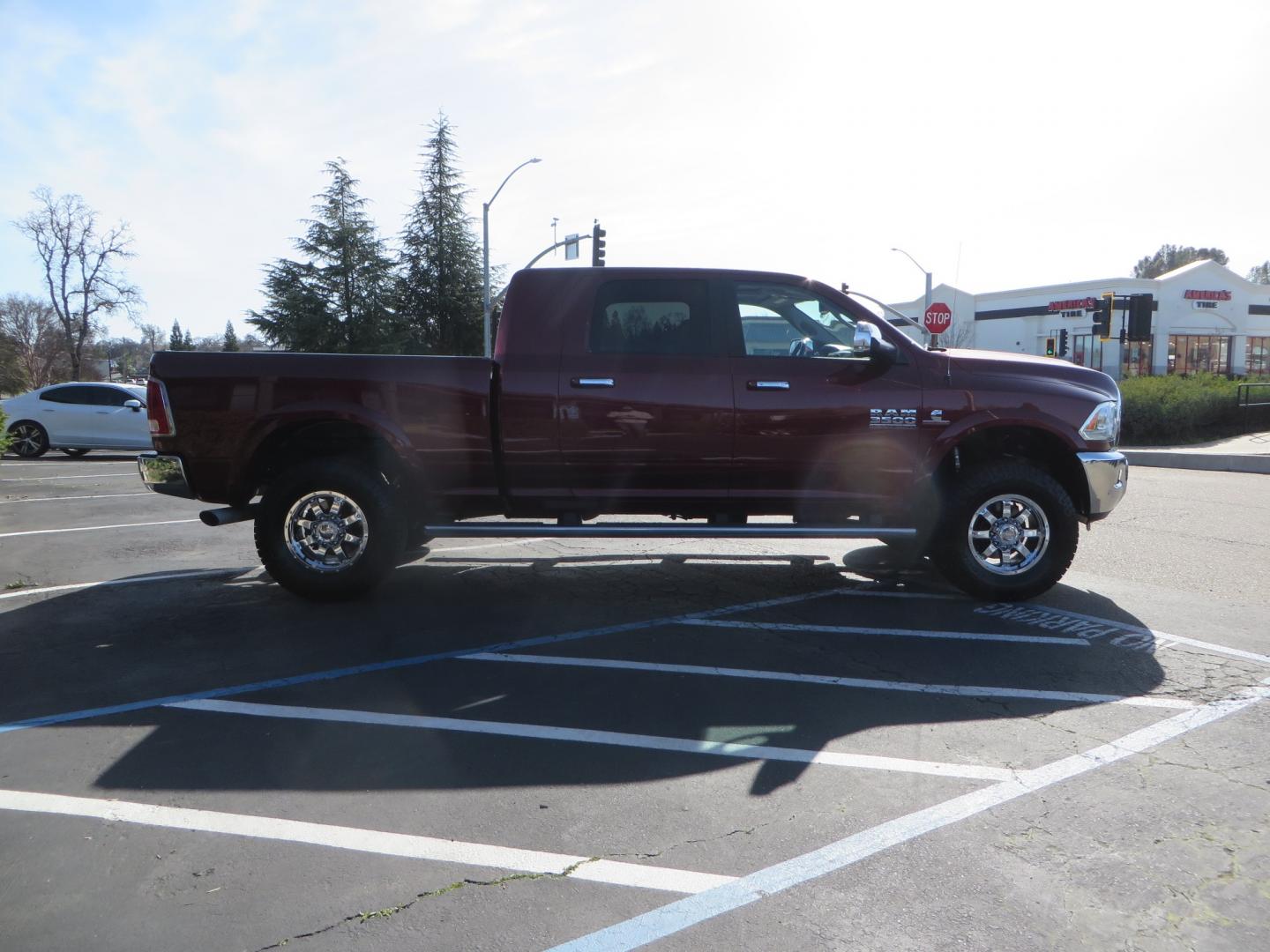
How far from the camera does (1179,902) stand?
9.07 feet

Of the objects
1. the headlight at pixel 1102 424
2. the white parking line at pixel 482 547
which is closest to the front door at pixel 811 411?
the headlight at pixel 1102 424

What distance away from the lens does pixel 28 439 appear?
62.0 feet

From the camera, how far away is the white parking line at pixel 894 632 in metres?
5.52

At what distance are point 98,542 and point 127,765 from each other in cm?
606

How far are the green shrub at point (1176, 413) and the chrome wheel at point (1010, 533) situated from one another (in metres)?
18.2

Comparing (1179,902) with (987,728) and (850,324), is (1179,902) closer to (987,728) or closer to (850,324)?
(987,728)

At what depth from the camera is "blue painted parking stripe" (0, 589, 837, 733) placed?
14.2ft

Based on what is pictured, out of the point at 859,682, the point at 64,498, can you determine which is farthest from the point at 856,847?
the point at 64,498

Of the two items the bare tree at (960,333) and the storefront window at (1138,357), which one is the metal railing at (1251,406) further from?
the bare tree at (960,333)

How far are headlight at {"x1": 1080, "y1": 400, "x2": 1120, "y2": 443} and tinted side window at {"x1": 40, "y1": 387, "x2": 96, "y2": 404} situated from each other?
19.0 m

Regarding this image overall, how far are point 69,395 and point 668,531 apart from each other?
17.3 m

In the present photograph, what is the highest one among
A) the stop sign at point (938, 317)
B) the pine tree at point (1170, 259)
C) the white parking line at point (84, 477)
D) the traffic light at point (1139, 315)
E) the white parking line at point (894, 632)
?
the pine tree at point (1170, 259)

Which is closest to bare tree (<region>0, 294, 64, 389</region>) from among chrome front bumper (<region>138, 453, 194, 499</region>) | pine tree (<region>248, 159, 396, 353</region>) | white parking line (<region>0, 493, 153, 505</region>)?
pine tree (<region>248, 159, 396, 353</region>)

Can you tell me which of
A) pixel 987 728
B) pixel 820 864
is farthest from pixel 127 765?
pixel 987 728
